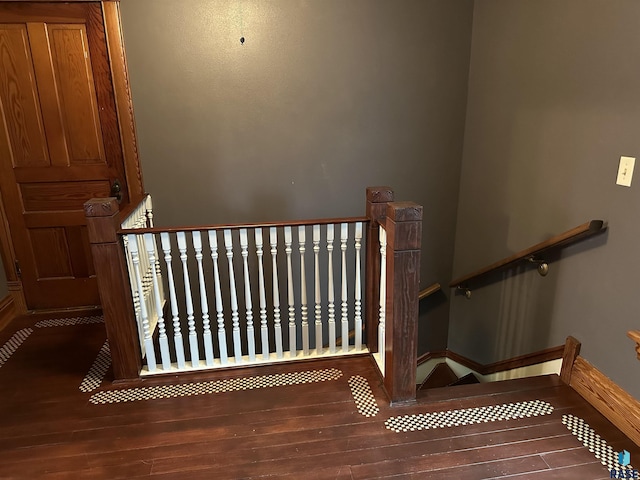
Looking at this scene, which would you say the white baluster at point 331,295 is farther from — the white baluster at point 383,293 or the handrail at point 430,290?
the handrail at point 430,290

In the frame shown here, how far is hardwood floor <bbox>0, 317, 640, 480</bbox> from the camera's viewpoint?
180 centimetres

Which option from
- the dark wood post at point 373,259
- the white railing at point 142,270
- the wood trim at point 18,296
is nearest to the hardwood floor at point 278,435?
the dark wood post at point 373,259

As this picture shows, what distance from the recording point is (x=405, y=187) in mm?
3443

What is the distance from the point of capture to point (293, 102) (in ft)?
10.4

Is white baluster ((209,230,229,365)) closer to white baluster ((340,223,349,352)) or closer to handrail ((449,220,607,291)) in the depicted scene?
white baluster ((340,223,349,352))

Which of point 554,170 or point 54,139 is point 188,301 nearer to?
point 54,139

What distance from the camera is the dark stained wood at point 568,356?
2.25 meters

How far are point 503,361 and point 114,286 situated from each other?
96.6 inches

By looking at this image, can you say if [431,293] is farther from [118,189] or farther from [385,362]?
[118,189]

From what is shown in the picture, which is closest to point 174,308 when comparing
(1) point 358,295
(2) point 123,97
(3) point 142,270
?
(3) point 142,270

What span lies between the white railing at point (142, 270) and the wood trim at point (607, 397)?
7.22 ft

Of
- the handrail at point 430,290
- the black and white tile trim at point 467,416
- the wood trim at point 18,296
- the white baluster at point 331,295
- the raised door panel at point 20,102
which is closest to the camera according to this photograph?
the black and white tile trim at point 467,416

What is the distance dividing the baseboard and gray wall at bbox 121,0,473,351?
1.17 m

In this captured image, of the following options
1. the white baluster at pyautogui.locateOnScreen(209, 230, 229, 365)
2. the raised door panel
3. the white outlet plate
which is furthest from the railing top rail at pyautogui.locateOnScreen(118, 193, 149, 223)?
the white outlet plate
